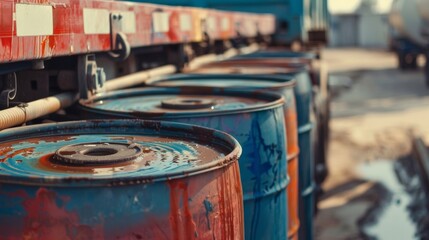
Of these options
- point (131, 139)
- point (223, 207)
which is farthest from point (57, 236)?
point (131, 139)

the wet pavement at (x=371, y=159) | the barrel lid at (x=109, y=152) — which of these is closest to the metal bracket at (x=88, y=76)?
the barrel lid at (x=109, y=152)

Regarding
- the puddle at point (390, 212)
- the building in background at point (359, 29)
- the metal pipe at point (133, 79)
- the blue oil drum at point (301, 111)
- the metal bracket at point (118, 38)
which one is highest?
the building in background at point (359, 29)

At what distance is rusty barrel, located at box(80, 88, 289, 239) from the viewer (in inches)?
111

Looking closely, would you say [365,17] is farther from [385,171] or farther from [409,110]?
[385,171]

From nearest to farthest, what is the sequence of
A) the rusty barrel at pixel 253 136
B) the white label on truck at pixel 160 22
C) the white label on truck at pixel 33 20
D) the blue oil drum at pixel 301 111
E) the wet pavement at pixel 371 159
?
the white label on truck at pixel 33 20
the rusty barrel at pixel 253 136
the white label on truck at pixel 160 22
the blue oil drum at pixel 301 111
the wet pavement at pixel 371 159

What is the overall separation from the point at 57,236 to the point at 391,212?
569 centimetres

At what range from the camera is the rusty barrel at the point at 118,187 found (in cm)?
167

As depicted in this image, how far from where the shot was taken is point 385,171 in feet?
27.9

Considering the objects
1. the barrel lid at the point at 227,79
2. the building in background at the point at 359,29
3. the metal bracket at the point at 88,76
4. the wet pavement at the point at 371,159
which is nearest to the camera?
the metal bracket at the point at 88,76

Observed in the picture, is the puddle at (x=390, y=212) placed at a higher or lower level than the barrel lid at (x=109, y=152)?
lower

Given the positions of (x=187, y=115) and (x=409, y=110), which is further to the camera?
(x=409, y=110)

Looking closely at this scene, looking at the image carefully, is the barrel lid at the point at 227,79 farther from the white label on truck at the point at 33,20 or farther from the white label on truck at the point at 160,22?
the white label on truck at the point at 33,20

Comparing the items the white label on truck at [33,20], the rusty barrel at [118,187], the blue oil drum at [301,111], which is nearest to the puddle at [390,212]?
the blue oil drum at [301,111]

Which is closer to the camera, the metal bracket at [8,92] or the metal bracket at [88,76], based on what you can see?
the metal bracket at [8,92]
